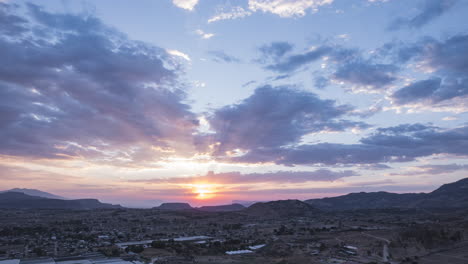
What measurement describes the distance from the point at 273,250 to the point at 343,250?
12.1 metres

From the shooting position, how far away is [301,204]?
574ft

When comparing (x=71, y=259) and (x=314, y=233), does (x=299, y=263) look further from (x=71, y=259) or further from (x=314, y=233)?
(x=314, y=233)

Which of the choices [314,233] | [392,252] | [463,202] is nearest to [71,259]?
[392,252]

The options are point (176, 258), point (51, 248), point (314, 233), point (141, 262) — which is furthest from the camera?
point (314, 233)

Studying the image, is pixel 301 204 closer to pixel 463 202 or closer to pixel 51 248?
pixel 463 202

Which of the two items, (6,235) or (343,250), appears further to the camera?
(6,235)

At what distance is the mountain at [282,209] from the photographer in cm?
15562

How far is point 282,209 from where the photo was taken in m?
165

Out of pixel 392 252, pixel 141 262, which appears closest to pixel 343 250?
pixel 392 252

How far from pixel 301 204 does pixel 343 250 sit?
403 feet

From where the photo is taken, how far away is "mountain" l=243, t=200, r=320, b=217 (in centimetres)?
15562

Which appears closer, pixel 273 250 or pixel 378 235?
pixel 273 250

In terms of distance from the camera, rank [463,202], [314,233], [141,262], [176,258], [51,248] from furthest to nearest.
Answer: [463,202] < [314,233] < [51,248] < [176,258] < [141,262]

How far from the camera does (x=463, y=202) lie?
168375 millimetres
